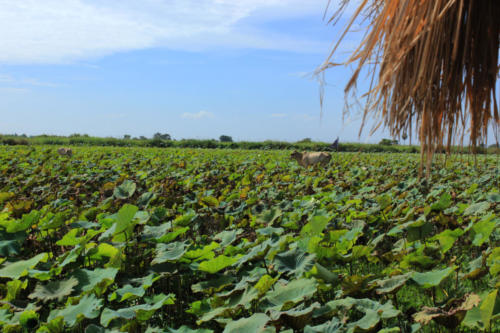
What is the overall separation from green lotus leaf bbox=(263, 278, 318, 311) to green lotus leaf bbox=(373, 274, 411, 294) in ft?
0.85

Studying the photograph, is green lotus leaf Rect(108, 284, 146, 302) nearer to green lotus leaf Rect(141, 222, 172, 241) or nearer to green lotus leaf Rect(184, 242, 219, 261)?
green lotus leaf Rect(184, 242, 219, 261)

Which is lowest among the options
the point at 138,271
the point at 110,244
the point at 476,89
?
the point at 138,271

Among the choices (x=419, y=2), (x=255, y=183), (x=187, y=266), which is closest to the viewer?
(x=187, y=266)

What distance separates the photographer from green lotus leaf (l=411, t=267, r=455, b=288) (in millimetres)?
1426

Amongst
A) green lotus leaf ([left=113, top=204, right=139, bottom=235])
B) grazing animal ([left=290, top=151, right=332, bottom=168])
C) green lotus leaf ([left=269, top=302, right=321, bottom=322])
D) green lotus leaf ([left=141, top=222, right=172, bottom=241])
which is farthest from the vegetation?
green lotus leaf ([left=269, top=302, right=321, bottom=322])

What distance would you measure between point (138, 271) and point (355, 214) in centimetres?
148

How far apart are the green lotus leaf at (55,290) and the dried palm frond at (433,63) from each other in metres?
1.92

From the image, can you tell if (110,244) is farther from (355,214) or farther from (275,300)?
(355,214)

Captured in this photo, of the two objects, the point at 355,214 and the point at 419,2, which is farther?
the point at 355,214

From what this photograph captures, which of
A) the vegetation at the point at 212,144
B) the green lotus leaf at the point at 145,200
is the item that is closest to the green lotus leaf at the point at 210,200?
the green lotus leaf at the point at 145,200

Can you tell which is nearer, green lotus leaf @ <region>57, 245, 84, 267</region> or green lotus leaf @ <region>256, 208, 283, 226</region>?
green lotus leaf @ <region>57, 245, 84, 267</region>

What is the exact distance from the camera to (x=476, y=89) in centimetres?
250

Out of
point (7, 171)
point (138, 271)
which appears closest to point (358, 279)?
point (138, 271)

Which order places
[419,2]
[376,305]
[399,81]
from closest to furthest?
1. [376,305]
2. [419,2]
3. [399,81]
